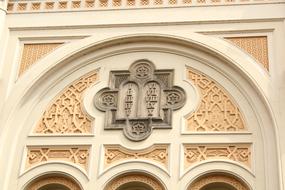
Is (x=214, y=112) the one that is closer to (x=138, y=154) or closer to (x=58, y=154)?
(x=138, y=154)

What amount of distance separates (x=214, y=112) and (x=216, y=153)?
0.65m

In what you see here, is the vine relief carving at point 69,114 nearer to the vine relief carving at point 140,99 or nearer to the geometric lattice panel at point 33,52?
the vine relief carving at point 140,99

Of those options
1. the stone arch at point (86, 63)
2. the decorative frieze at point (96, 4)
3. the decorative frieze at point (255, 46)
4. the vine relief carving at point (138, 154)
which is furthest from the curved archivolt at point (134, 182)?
Answer: the decorative frieze at point (96, 4)

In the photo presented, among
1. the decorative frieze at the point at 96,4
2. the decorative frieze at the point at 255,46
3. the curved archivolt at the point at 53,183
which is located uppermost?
the decorative frieze at the point at 96,4

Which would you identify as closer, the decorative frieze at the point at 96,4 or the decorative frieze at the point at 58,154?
the decorative frieze at the point at 58,154

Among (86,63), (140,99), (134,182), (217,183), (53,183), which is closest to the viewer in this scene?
(217,183)

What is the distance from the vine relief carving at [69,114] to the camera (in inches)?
368

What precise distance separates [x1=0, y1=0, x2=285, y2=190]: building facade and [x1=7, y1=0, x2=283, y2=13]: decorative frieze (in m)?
0.02

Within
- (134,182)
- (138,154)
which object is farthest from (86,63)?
(134,182)

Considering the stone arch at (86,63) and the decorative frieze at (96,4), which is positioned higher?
the decorative frieze at (96,4)

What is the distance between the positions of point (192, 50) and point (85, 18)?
68.5 inches

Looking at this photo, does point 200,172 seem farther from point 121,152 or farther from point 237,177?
point 121,152

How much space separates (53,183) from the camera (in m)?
8.97

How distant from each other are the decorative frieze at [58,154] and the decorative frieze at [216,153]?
4.66 feet
